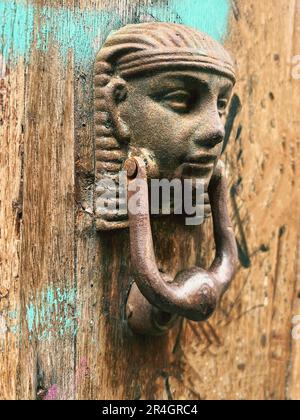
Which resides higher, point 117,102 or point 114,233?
point 117,102

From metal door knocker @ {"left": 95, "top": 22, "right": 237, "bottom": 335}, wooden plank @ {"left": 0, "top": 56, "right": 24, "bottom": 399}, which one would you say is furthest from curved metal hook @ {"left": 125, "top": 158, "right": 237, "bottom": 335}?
wooden plank @ {"left": 0, "top": 56, "right": 24, "bottom": 399}

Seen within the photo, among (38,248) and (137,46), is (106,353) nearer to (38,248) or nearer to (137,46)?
(38,248)

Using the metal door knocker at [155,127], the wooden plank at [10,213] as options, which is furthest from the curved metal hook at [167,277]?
the wooden plank at [10,213]

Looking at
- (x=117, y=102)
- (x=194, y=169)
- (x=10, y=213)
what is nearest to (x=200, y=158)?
(x=194, y=169)

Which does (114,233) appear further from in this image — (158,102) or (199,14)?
(199,14)

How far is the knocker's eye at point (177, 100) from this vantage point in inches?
30.8

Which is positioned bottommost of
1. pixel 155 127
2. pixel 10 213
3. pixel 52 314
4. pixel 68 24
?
pixel 52 314

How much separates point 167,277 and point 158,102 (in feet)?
0.74

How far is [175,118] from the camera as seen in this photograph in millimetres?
785

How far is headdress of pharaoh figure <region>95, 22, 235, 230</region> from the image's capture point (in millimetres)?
771

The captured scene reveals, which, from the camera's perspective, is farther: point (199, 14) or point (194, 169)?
point (199, 14)

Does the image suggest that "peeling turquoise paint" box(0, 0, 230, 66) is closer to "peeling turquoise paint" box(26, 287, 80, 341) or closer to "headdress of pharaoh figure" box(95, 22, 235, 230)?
"headdress of pharaoh figure" box(95, 22, 235, 230)

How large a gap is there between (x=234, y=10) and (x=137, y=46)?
0.25 metres

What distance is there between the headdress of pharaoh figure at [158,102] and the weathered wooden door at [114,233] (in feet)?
0.07
